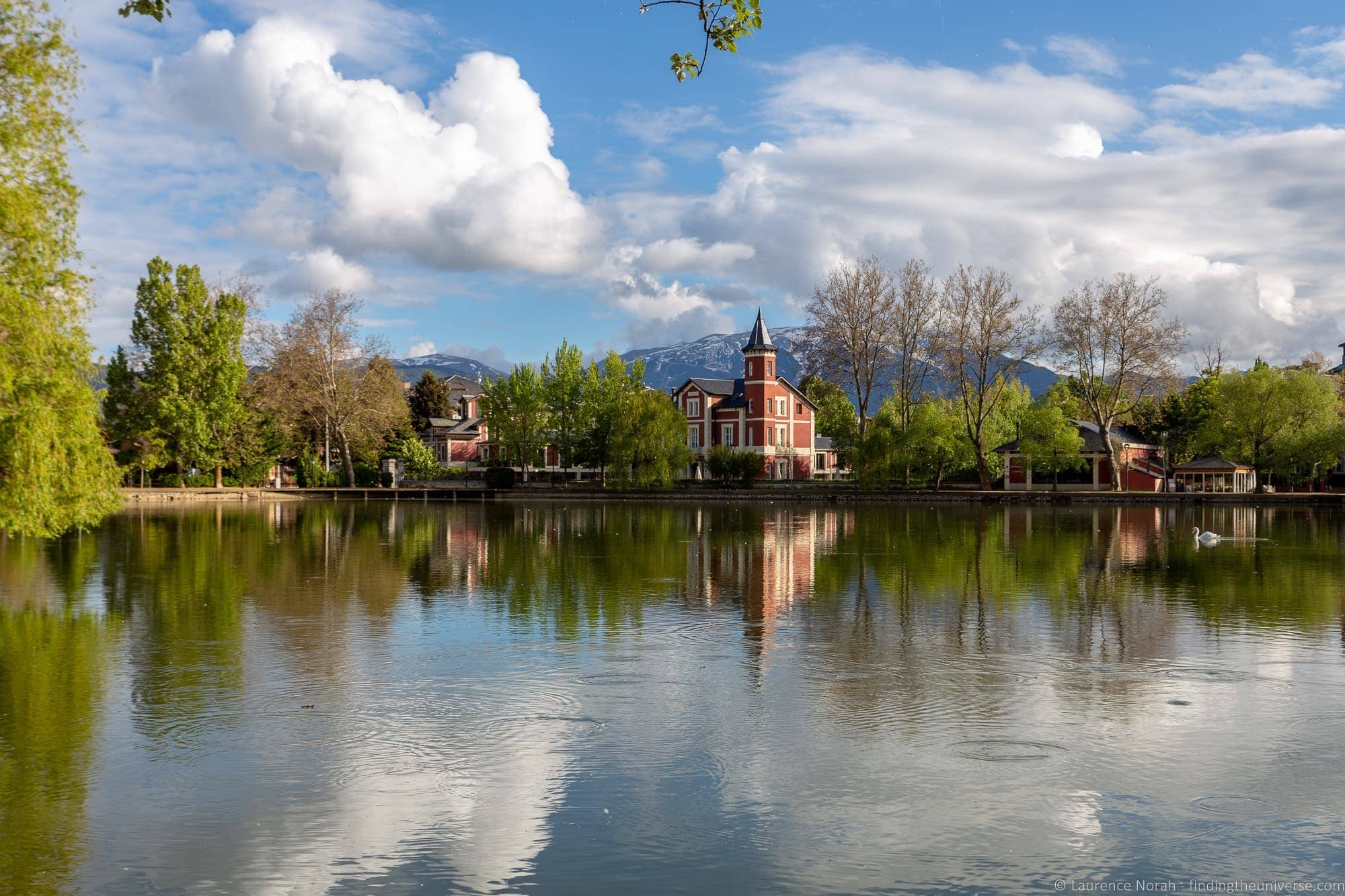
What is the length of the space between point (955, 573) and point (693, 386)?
79631 millimetres

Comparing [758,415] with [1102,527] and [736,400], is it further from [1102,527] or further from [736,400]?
[1102,527]

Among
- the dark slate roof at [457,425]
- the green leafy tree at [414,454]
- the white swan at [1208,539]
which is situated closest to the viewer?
the white swan at [1208,539]

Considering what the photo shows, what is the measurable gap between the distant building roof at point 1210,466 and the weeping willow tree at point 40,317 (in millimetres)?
80326

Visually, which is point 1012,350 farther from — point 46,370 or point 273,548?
point 46,370

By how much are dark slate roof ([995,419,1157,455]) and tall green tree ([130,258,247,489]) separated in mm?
56424

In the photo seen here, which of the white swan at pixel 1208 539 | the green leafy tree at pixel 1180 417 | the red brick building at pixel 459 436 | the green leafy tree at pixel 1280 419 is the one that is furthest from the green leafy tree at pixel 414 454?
the white swan at pixel 1208 539

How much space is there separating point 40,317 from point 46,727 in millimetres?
12216

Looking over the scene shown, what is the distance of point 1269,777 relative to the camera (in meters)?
8.75

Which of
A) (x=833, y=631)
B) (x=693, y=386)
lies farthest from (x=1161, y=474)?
(x=833, y=631)

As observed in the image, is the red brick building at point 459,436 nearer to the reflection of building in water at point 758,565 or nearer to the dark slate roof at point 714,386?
the dark slate roof at point 714,386

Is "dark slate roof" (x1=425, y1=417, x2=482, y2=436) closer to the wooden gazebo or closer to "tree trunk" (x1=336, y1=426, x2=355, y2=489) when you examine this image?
"tree trunk" (x1=336, y1=426, x2=355, y2=489)

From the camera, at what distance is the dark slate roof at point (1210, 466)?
82.6 meters

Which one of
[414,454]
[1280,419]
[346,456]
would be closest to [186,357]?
[346,456]

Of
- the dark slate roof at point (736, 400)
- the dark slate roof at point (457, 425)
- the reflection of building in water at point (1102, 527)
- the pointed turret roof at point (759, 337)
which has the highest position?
the pointed turret roof at point (759, 337)
